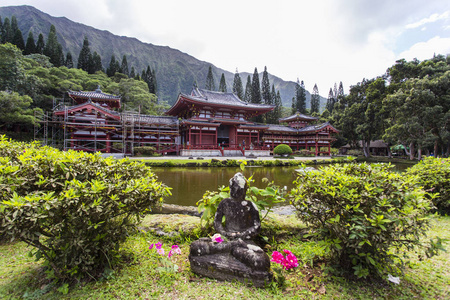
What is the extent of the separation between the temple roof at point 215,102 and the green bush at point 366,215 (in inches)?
864

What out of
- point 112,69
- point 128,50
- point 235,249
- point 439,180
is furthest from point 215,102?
point 128,50

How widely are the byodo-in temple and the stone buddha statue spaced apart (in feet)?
65.6

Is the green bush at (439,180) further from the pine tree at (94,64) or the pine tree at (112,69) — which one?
the pine tree at (94,64)

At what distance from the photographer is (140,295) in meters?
2.07

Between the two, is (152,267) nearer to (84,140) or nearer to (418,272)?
(418,272)

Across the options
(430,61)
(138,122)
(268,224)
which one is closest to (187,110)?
(138,122)

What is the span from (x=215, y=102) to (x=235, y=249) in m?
23.8

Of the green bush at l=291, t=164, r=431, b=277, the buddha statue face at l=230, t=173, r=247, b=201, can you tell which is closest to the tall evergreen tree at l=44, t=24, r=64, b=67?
the buddha statue face at l=230, t=173, r=247, b=201

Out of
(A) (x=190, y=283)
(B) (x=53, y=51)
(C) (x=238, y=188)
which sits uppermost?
(B) (x=53, y=51)

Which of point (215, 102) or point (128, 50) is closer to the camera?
point (215, 102)

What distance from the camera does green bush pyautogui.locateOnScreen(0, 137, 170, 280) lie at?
180 cm

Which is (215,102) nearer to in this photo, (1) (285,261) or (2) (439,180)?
(2) (439,180)

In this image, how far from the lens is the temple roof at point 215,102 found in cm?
2367

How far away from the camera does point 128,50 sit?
104 meters
